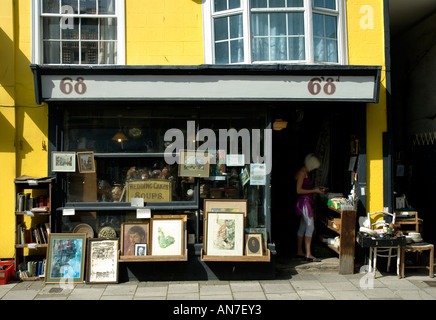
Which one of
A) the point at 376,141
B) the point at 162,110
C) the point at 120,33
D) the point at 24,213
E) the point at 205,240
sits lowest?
the point at 205,240

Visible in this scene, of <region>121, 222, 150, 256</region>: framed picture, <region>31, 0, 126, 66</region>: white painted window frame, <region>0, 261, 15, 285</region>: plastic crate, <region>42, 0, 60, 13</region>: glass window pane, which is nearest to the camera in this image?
<region>0, 261, 15, 285</region>: plastic crate

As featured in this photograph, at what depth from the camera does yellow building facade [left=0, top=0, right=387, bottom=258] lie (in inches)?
250

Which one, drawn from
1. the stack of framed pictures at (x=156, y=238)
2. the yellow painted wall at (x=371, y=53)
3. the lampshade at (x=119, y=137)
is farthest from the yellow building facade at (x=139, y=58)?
the stack of framed pictures at (x=156, y=238)

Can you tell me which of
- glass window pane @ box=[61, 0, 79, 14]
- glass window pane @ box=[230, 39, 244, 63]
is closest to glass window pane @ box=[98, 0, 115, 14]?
glass window pane @ box=[61, 0, 79, 14]

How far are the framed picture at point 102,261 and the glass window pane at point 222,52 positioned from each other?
347cm

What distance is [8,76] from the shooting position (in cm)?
637

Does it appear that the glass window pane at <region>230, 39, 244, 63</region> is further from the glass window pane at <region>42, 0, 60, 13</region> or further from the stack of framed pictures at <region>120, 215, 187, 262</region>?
the glass window pane at <region>42, 0, 60, 13</region>

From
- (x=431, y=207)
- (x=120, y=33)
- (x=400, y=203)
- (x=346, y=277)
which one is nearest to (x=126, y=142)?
(x=120, y=33)

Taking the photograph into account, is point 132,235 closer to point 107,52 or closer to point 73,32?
point 107,52

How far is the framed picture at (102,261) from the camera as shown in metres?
6.06

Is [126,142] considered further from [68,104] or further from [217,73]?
[217,73]

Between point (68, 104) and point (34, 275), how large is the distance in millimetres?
2798

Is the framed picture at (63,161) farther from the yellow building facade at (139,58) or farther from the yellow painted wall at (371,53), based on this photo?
the yellow painted wall at (371,53)

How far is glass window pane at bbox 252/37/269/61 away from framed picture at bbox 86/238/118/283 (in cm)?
385
